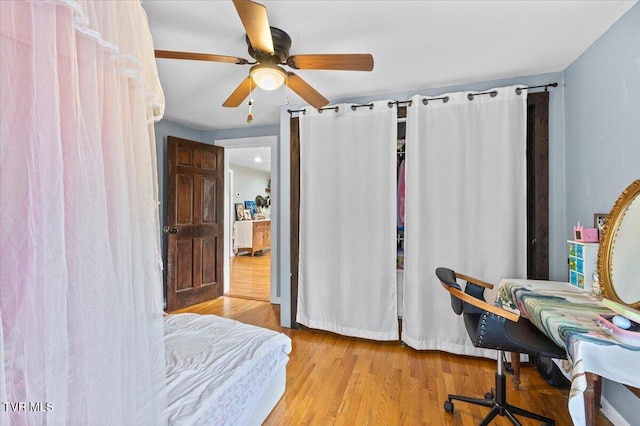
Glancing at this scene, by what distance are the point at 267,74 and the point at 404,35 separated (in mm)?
940

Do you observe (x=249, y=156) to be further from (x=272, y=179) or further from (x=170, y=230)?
(x=170, y=230)

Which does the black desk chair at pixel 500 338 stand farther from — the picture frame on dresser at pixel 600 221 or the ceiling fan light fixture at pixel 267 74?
the ceiling fan light fixture at pixel 267 74

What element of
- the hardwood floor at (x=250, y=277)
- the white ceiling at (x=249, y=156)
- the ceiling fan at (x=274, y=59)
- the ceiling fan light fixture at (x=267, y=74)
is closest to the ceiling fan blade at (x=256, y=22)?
the ceiling fan at (x=274, y=59)

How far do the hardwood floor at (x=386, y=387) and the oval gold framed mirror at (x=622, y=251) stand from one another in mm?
851

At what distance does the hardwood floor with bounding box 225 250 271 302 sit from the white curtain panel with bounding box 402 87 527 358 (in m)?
2.32

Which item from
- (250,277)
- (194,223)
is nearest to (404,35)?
(194,223)

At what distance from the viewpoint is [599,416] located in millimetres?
1729

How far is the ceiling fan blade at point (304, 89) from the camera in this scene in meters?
1.83

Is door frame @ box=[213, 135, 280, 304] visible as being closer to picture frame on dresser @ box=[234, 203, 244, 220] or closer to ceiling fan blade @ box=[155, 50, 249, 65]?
ceiling fan blade @ box=[155, 50, 249, 65]

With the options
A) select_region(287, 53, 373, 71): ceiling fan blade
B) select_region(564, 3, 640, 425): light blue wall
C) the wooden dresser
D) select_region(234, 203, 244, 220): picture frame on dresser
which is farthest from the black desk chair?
select_region(234, 203, 244, 220): picture frame on dresser

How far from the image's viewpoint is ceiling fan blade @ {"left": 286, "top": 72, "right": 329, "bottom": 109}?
6.02 ft

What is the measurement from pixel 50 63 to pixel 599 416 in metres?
2.97

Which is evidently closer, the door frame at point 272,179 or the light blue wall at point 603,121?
the light blue wall at point 603,121

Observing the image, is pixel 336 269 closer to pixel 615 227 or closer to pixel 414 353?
pixel 414 353
